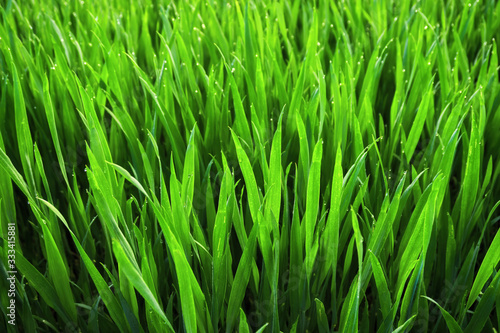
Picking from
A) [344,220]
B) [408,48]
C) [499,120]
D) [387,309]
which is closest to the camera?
[387,309]

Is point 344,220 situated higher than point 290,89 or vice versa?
point 290,89

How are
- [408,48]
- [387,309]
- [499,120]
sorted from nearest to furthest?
[387,309] → [499,120] → [408,48]

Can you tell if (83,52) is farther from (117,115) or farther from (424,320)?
(424,320)

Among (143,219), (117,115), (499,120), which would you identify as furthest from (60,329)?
(499,120)

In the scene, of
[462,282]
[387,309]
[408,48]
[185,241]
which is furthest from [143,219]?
[408,48]

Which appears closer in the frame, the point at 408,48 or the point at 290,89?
the point at 290,89

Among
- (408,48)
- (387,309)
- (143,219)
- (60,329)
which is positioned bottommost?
(60,329)
